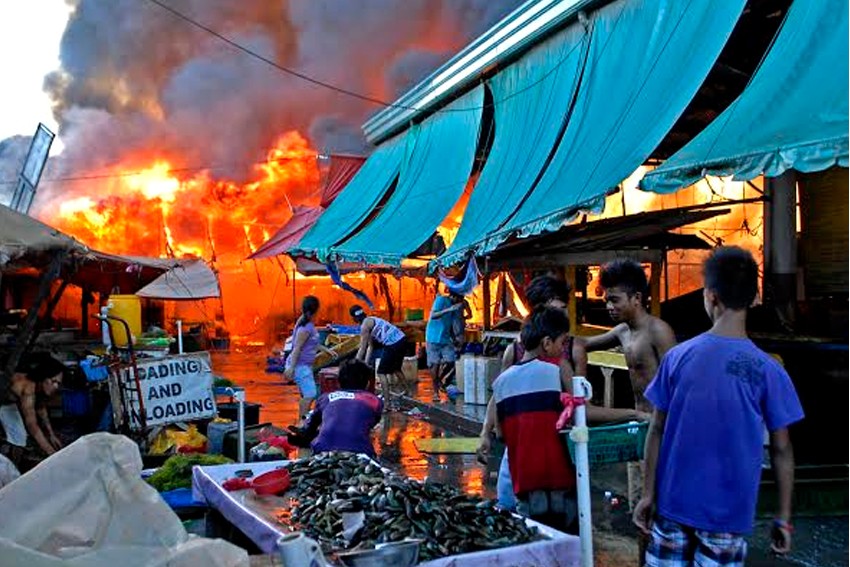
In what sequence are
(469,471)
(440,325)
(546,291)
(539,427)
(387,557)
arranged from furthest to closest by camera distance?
(440,325) < (469,471) < (546,291) < (539,427) < (387,557)

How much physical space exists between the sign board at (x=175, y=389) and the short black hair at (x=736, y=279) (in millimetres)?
6774

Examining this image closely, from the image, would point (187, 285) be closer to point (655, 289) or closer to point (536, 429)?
point (655, 289)

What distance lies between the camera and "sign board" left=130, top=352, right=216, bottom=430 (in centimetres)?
832

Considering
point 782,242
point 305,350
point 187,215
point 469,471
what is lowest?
point 469,471

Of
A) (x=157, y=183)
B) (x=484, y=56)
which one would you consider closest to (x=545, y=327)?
(x=484, y=56)

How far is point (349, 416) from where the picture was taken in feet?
17.6

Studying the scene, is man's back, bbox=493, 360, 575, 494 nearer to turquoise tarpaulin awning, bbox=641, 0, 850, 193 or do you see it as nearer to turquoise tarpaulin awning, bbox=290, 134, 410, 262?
turquoise tarpaulin awning, bbox=641, 0, 850, 193

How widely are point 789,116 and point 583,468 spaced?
3.00 meters

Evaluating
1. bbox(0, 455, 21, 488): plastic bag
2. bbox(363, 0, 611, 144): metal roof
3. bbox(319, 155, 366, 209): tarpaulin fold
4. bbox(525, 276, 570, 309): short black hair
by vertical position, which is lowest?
bbox(0, 455, 21, 488): plastic bag

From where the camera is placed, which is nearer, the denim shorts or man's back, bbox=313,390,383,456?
man's back, bbox=313,390,383,456

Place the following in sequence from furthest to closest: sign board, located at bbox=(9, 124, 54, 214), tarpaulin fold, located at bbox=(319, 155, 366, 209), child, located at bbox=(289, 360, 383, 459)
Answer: tarpaulin fold, located at bbox=(319, 155, 366, 209), sign board, located at bbox=(9, 124, 54, 214), child, located at bbox=(289, 360, 383, 459)

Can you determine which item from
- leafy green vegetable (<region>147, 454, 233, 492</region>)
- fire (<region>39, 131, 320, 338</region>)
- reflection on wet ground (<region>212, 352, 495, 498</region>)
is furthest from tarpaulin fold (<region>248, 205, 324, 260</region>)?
fire (<region>39, 131, 320, 338</region>)

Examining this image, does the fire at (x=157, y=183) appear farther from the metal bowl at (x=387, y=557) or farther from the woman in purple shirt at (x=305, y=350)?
the metal bowl at (x=387, y=557)

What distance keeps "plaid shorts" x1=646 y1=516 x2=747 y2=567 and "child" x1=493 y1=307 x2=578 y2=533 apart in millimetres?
907
